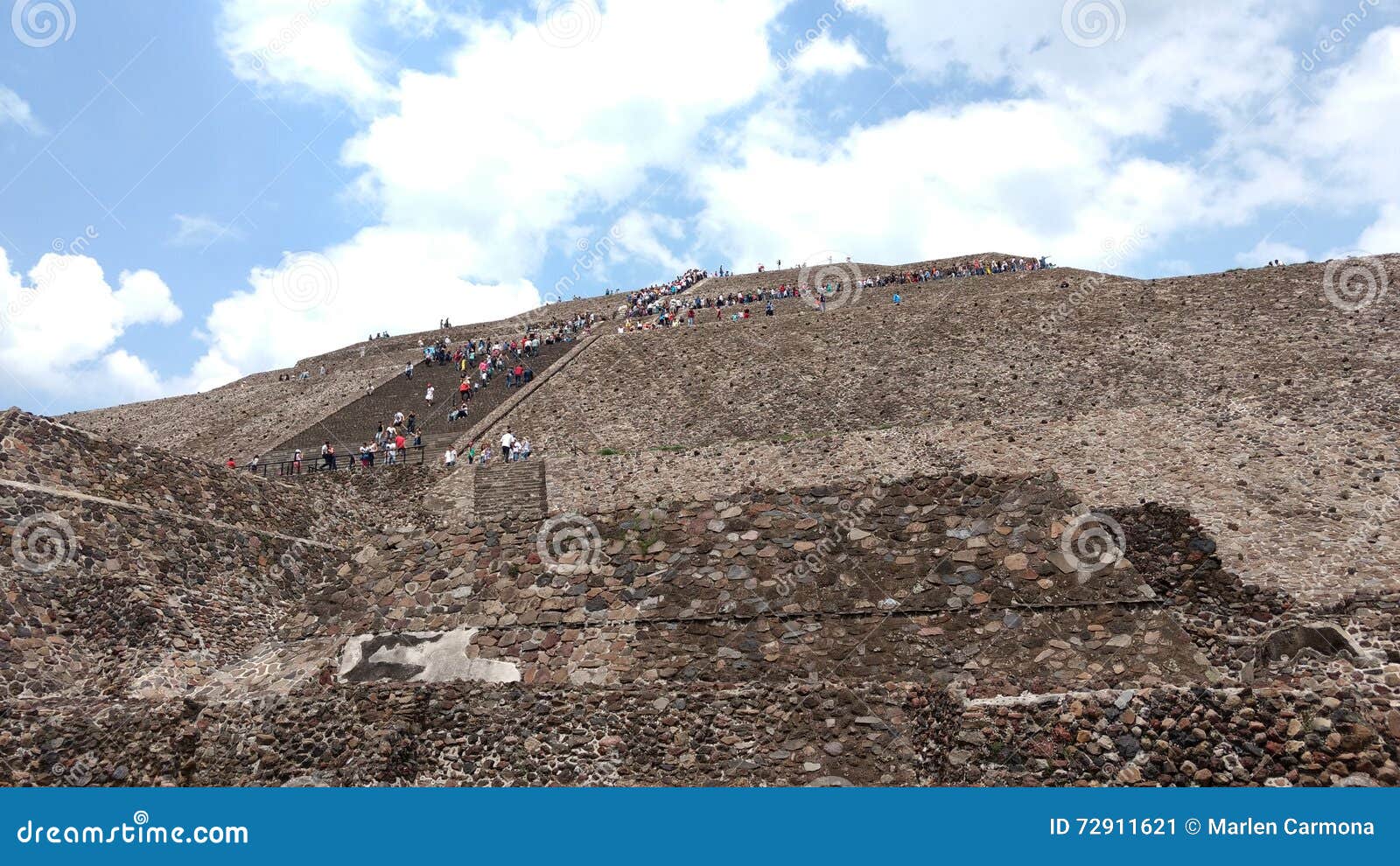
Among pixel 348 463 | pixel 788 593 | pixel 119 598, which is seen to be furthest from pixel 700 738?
pixel 348 463

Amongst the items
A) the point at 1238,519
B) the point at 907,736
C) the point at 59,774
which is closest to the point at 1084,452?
the point at 1238,519

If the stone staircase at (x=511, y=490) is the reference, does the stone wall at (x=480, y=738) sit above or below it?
below

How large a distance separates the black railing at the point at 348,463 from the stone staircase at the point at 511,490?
338 centimetres

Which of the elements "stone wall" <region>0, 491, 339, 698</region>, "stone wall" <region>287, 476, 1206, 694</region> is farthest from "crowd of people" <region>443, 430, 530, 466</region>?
"stone wall" <region>287, 476, 1206, 694</region>

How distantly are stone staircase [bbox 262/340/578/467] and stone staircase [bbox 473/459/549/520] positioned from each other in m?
5.52

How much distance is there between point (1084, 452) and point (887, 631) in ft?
33.8

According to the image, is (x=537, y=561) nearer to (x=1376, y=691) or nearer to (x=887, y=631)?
(x=887, y=631)

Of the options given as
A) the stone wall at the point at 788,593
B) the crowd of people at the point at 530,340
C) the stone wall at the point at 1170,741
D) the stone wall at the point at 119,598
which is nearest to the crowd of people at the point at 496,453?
the crowd of people at the point at 530,340

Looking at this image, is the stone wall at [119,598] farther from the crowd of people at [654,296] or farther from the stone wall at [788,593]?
the crowd of people at [654,296]

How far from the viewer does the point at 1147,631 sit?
996 centimetres

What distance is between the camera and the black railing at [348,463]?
25136 millimetres

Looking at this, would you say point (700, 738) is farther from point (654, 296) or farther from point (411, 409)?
point (654, 296)

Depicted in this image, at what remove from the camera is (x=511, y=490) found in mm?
22281

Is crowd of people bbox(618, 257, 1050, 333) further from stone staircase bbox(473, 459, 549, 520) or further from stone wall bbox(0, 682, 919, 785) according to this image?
stone wall bbox(0, 682, 919, 785)
